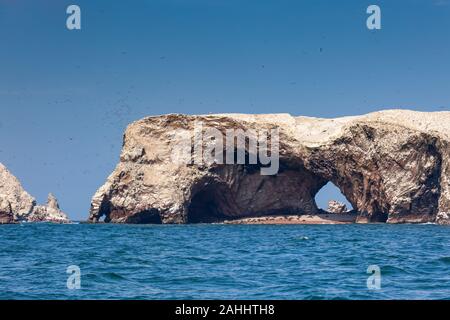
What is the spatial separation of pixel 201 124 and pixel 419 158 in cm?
2714

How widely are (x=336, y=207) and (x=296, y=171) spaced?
2413cm

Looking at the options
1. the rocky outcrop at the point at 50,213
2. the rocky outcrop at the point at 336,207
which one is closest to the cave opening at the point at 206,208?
the rocky outcrop at the point at 336,207

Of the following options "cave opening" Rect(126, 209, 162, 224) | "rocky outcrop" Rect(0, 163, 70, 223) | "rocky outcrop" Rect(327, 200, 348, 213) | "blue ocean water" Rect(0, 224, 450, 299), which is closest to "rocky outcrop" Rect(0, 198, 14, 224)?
"rocky outcrop" Rect(0, 163, 70, 223)

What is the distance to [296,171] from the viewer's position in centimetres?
9619

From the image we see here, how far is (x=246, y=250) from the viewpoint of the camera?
34156 mm

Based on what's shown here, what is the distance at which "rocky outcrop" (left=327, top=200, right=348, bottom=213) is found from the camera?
383ft

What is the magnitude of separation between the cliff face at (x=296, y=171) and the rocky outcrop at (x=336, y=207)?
1916cm

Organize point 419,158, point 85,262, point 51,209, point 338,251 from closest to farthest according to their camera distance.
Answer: point 85,262
point 338,251
point 419,158
point 51,209

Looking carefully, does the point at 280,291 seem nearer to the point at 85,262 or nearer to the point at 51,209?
the point at 85,262

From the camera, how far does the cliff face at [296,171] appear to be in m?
88.1

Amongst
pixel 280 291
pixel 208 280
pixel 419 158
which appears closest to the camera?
pixel 280 291

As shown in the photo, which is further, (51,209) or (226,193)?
(51,209)
